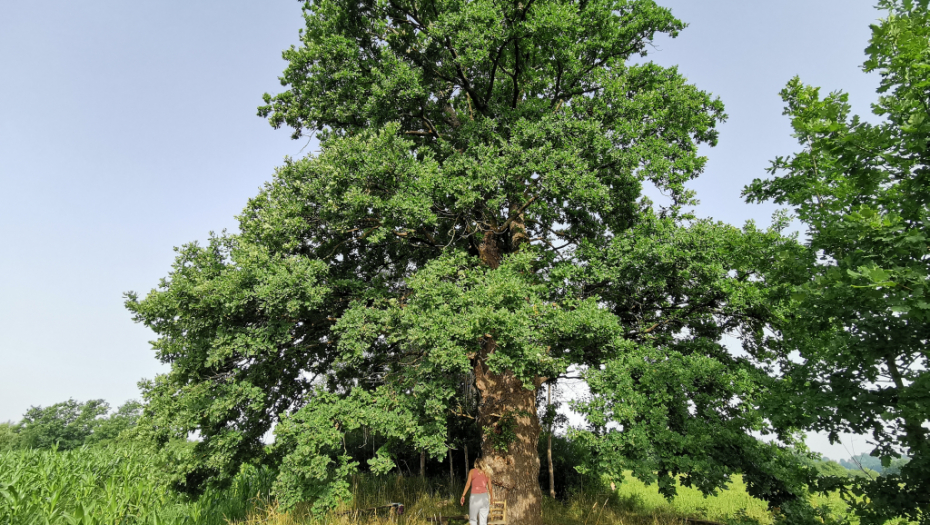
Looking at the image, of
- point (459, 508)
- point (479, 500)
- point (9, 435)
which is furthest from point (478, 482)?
point (9, 435)

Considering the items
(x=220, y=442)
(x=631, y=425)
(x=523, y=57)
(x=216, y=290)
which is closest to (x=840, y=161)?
(x=631, y=425)

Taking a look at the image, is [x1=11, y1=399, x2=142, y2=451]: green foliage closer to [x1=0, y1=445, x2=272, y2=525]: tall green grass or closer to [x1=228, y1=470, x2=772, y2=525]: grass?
[x1=0, y1=445, x2=272, y2=525]: tall green grass

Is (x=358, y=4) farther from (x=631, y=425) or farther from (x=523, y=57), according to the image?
(x=631, y=425)

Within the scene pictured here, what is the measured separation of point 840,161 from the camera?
432 centimetres

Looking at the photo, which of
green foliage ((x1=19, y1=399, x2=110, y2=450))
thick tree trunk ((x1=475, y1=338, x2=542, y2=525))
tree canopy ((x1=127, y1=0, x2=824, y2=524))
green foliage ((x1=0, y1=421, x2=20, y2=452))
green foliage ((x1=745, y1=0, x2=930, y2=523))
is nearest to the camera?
green foliage ((x1=745, y1=0, x2=930, y2=523))

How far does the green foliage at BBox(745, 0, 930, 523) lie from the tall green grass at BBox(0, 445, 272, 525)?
10.8 m

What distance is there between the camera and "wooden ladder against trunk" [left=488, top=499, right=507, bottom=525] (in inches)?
363

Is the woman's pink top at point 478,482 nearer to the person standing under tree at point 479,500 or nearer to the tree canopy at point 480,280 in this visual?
the person standing under tree at point 479,500

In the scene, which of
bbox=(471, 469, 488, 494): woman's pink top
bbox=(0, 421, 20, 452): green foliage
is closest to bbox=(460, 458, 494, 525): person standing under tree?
bbox=(471, 469, 488, 494): woman's pink top

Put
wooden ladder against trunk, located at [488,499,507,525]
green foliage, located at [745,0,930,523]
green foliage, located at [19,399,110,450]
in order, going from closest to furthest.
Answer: green foliage, located at [745,0,930,523], wooden ladder against trunk, located at [488,499,507,525], green foliage, located at [19,399,110,450]

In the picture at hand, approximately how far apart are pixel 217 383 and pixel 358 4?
10321 mm

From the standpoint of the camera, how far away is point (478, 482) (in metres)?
8.05

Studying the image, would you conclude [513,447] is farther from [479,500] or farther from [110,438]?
[110,438]

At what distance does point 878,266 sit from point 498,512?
832cm
